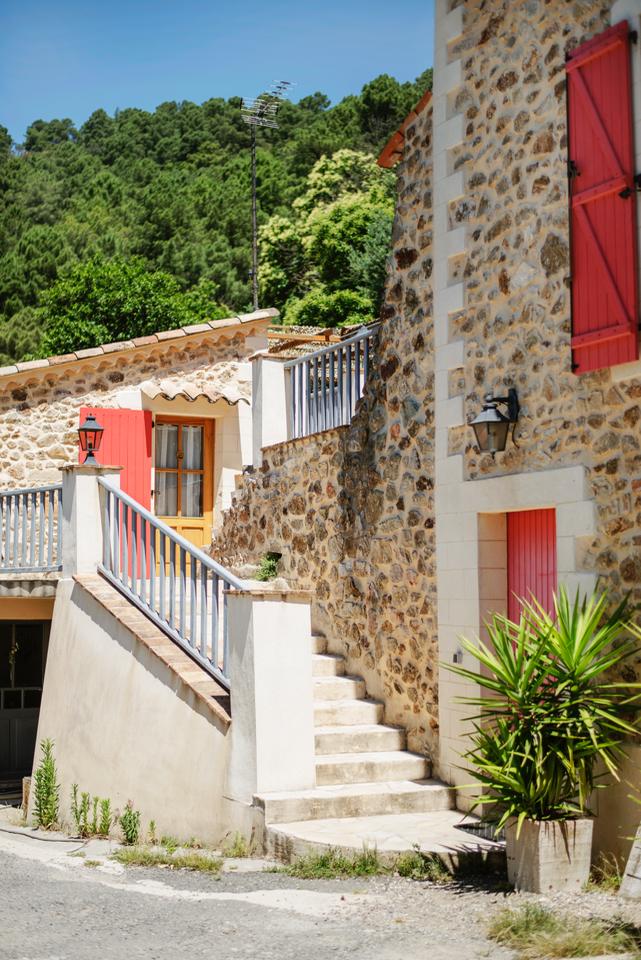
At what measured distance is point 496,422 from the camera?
704 centimetres

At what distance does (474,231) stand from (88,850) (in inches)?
202

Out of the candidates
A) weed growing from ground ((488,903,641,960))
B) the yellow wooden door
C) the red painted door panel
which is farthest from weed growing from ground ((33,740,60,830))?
the yellow wooden door

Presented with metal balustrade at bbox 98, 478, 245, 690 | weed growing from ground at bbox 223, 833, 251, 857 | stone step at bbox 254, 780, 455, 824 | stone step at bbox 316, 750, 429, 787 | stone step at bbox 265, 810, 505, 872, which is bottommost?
weed growing from ground at bbox 223, 833, 251, 857

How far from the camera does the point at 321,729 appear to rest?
326 inches

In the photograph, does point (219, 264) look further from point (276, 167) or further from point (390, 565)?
point (390, 565)

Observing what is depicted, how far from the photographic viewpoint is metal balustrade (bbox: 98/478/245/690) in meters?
7.77

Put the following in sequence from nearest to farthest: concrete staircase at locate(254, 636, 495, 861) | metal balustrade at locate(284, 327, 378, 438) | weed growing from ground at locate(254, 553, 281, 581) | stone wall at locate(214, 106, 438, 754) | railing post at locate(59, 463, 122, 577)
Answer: concrete staircase at locate(254, 636, 495, 861), stone wall at locate(214, 106, 438, 754), railing post at locate(59, 463, 122, 577), metal balustrade at locate(284, 327, 378, 438), weed growing from ground at locate(254, 553, 281, 581)

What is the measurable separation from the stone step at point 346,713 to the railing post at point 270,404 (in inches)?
128

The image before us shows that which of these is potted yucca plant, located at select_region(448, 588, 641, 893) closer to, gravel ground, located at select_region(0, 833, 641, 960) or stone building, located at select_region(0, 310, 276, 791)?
gravel ground, located at select_region(0, 833, 641, 960)

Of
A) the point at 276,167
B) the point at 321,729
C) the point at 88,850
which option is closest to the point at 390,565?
the point at 321,729

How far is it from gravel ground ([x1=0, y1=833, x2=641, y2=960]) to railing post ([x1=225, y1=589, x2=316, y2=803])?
2.14 ft

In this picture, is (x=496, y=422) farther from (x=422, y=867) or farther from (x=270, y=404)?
(x=270, y=404)

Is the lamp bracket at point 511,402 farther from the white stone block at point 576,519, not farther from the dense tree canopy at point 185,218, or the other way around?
the dense tree canopy at point 185,218

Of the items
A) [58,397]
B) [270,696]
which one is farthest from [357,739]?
[58,397]
